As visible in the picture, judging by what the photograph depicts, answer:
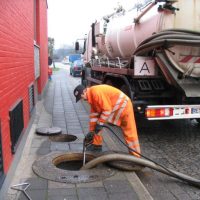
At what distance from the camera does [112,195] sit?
13.2 feet

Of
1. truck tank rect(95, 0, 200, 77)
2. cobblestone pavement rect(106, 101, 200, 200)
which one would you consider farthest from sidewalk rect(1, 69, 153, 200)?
truck tank rect(95, 0, 200, 77)

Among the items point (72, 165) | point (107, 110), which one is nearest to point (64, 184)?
point (72, 165)

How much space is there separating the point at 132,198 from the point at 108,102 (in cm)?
175

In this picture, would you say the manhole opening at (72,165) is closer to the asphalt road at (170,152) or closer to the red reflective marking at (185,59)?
the asphalt road at (170,152)

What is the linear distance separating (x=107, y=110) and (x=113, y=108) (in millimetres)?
288

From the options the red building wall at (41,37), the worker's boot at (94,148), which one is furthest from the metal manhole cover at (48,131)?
the red building wall at (41,37)

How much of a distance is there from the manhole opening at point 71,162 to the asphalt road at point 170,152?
0.94m

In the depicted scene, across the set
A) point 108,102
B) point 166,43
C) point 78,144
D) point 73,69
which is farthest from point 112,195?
point 73,69

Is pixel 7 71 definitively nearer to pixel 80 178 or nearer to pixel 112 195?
pixel 80 178

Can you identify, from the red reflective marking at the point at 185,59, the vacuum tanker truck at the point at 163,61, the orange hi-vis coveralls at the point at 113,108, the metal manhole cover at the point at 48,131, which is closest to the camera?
the orange hi-vis coveralls at the point at 113,108

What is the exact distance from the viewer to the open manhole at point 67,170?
14.7ft

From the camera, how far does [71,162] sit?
5.50 m

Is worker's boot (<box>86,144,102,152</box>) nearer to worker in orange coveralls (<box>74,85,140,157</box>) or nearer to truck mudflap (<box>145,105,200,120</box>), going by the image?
worker in orange coveralls (<box>74,85,140,157</box>)

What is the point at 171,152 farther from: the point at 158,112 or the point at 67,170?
the point at 67,170
